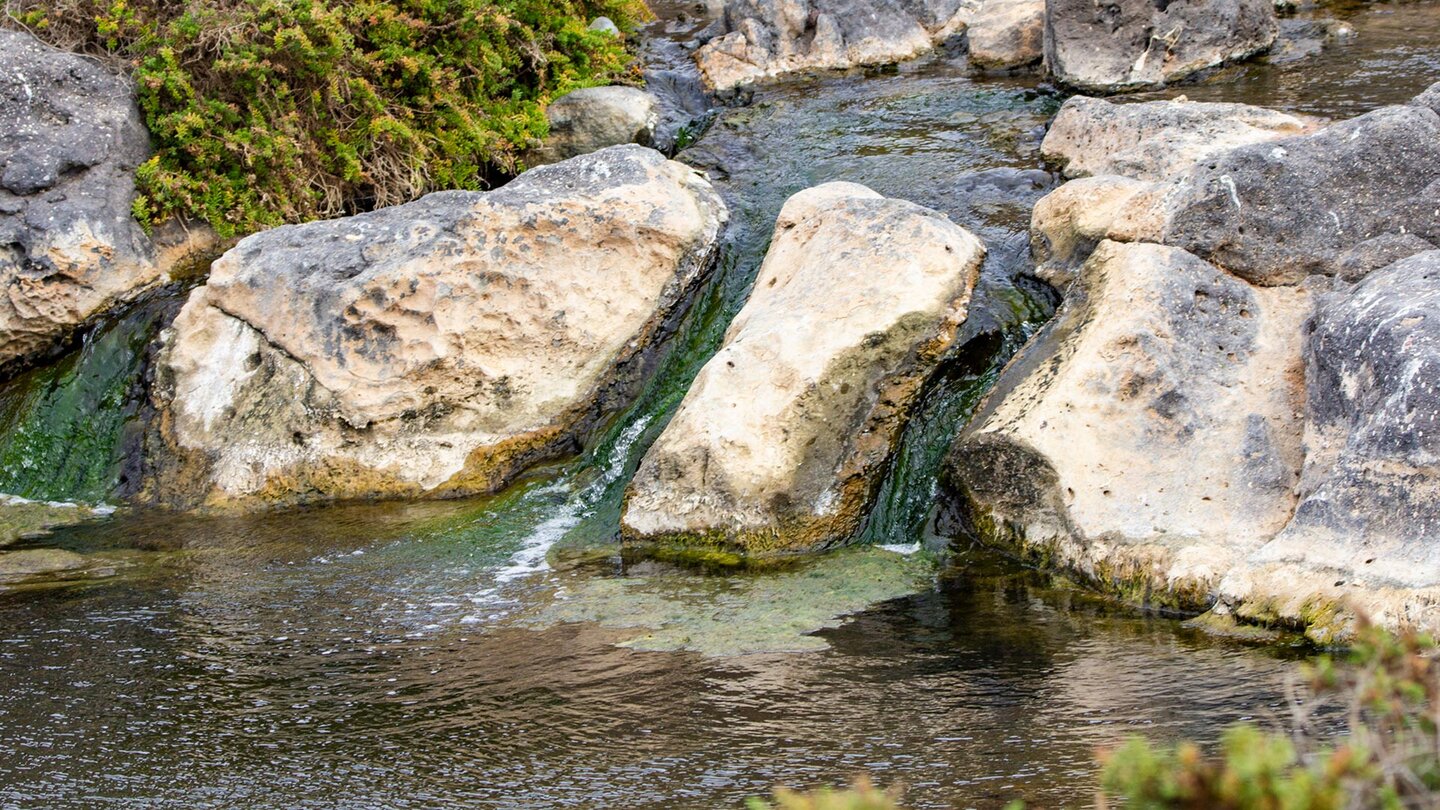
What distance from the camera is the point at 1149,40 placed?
1372 centimetres

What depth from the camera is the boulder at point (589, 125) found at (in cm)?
1326

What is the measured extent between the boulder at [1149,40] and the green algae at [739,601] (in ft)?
25.9

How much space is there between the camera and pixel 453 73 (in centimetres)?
1271

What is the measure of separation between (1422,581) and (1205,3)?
9683 millimetres

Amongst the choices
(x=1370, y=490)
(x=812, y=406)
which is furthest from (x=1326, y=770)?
(x=812, y=406)

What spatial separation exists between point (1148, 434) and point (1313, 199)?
220 cm

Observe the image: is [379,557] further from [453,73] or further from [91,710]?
[453,73]

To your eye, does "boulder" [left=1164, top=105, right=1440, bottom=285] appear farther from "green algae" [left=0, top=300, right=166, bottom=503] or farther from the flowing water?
"green algae" [left=0, top=300, right=166, bottom=503]

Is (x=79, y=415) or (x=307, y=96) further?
(x=307, y=96)

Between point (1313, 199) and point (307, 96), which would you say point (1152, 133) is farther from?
point (307, 96)

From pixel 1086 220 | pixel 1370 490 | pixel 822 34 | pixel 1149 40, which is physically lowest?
pixel 1370 490

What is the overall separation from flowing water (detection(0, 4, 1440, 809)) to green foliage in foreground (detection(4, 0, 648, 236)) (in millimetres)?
1558

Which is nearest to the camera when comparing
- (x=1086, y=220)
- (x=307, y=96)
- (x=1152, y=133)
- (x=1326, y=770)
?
(x=1326, y=770)

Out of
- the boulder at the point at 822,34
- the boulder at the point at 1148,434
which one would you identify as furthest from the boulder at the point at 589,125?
the boulder at the point at 1148,434
